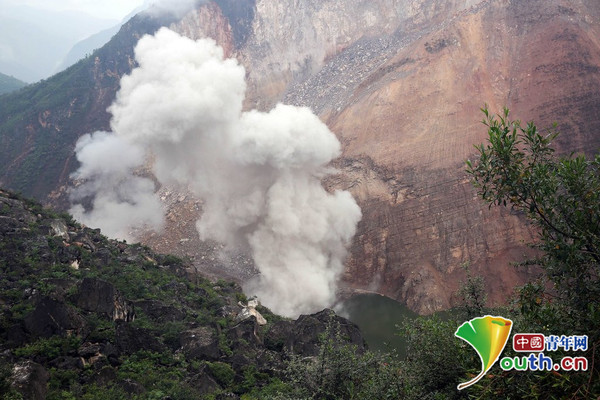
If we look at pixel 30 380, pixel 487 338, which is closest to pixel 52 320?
pixel 30 380

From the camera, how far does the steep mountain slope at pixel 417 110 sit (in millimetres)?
41188

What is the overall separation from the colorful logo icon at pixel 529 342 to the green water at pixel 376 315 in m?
24.8

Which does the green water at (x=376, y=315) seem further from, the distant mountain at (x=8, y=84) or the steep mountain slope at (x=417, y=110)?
the distant mountain at (x=8, y=84)

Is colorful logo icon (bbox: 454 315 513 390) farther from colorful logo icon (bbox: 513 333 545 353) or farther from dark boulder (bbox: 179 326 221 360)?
dark boulder (bbox: 179 326 221 360)

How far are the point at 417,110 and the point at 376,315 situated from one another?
22.4 meters

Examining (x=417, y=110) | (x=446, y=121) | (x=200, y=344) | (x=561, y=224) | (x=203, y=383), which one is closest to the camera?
(x=561, y=224)

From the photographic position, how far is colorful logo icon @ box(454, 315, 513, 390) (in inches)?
301

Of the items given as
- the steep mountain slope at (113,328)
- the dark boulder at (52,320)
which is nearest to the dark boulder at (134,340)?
Result: the steep mountain slope at (113,328)

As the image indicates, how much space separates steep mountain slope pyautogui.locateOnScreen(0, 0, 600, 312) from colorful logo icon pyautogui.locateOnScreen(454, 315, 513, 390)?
3136 cm

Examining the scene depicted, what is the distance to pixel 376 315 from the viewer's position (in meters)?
38.0

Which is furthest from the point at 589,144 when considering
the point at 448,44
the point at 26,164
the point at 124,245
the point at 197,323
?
the point at 26,164

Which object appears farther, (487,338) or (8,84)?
(8,84)

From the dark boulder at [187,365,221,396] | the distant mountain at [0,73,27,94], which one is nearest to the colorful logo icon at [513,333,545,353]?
the dark boulder at [187,365,221,396]

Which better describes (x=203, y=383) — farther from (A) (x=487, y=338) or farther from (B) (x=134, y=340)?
(A) (x=487, y=338)
